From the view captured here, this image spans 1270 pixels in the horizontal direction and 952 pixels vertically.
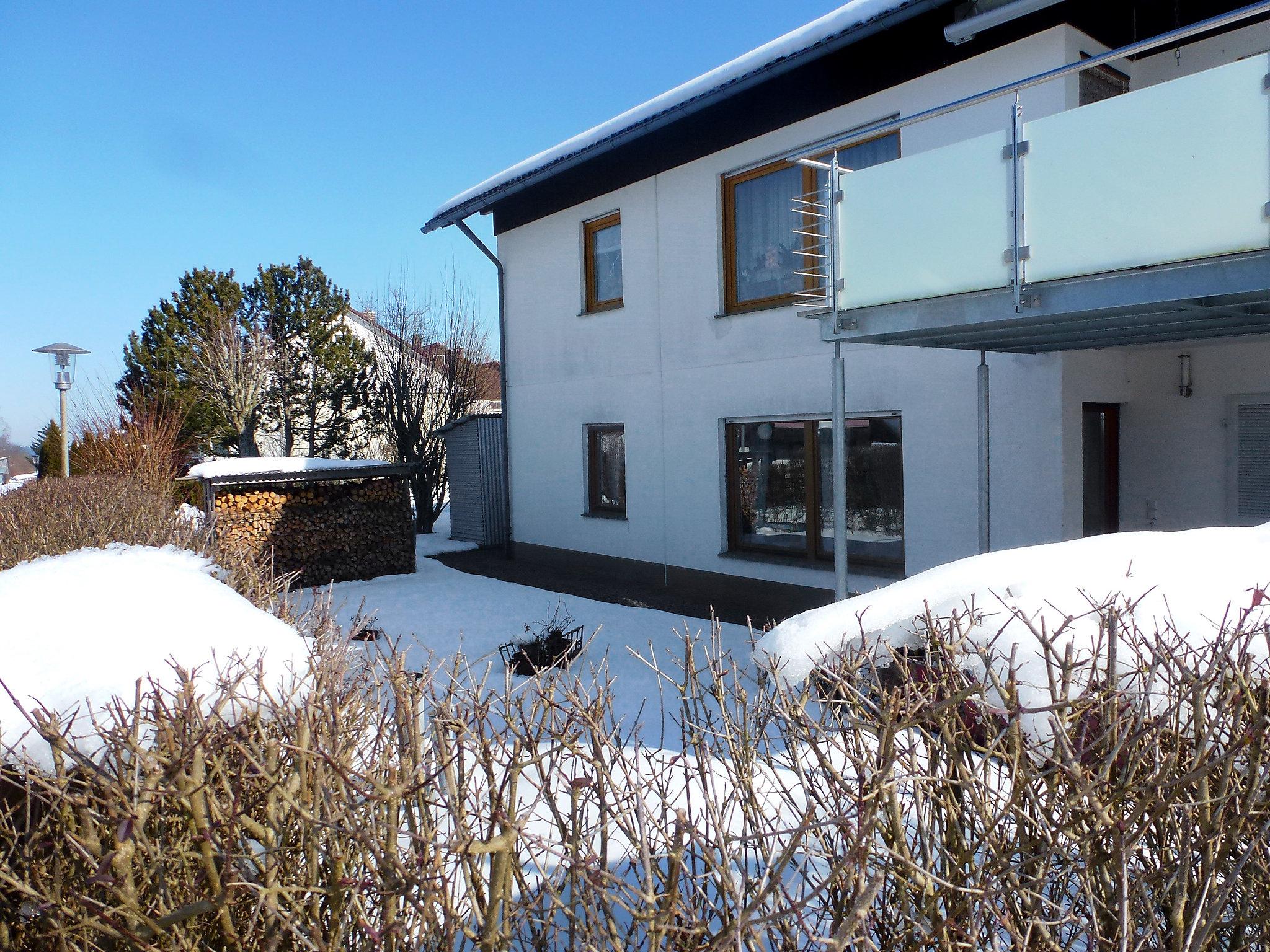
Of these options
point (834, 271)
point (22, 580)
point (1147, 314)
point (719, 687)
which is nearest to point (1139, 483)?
point (1147, 314)

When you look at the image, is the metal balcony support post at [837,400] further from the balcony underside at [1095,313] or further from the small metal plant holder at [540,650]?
the small metal plant holder at [540,650]

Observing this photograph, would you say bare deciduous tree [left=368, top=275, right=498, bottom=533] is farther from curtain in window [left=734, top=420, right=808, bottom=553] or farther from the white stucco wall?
curtain in window [left=734, top=420, right=808, bottom=553]

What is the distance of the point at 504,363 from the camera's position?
12.8m

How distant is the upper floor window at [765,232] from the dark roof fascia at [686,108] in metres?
0.78

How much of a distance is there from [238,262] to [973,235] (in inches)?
699

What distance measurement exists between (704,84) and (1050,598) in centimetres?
751

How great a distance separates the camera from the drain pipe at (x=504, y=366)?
1262 centimetres

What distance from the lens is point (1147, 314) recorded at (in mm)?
4988

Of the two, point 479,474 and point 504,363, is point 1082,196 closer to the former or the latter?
point 504,363

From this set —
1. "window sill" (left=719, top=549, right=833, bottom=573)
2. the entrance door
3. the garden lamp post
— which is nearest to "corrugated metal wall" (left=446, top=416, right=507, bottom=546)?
"window sill" (left=719, top=549, right=833, bottom=573)

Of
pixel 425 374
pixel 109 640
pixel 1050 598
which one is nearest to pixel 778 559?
pixel 1050 598

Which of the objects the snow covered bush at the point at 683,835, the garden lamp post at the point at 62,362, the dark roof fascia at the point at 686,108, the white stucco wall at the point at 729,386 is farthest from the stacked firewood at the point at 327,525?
the snow covered bush at the point at 683,835

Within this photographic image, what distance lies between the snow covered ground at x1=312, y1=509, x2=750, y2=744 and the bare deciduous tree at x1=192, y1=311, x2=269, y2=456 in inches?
291

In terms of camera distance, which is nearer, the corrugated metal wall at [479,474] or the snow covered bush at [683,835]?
the snow covered bush at [683,835]
